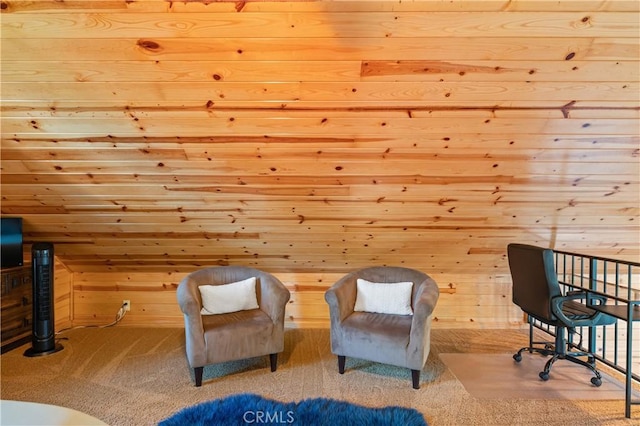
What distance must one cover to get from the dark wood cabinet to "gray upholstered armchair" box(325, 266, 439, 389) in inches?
113

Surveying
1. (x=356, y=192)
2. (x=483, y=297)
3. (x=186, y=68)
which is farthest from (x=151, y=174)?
(x=483, y=297)

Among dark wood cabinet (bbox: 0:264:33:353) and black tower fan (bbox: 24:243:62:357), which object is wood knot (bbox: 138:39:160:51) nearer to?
black tower fan (bbox: 24:243:62:357)

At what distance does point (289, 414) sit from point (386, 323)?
1015mm

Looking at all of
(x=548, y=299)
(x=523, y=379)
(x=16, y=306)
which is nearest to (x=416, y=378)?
(x=523, y=379)

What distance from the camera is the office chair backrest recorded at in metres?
2.67

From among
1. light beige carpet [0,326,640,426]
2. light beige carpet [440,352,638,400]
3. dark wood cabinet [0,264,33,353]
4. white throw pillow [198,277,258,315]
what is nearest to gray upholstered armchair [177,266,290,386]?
white throw pillow [198,277,258,315]

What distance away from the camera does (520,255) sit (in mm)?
2934

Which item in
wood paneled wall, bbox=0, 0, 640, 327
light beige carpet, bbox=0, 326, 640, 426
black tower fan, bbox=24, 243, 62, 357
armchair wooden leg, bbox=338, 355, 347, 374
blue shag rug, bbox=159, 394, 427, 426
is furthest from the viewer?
black tower fan, bbox=24, 243, 62, 357

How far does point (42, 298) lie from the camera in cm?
320

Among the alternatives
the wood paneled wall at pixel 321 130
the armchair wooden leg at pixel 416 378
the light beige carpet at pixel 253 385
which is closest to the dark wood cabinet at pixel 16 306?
the light beige carpet at pixel 253 385

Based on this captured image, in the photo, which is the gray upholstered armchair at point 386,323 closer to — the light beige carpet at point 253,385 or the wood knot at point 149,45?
the light beige carpet at point 253,385

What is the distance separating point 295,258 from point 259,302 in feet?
2.38

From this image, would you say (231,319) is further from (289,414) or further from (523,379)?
(523,379)

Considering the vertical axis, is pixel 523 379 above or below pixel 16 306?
below
